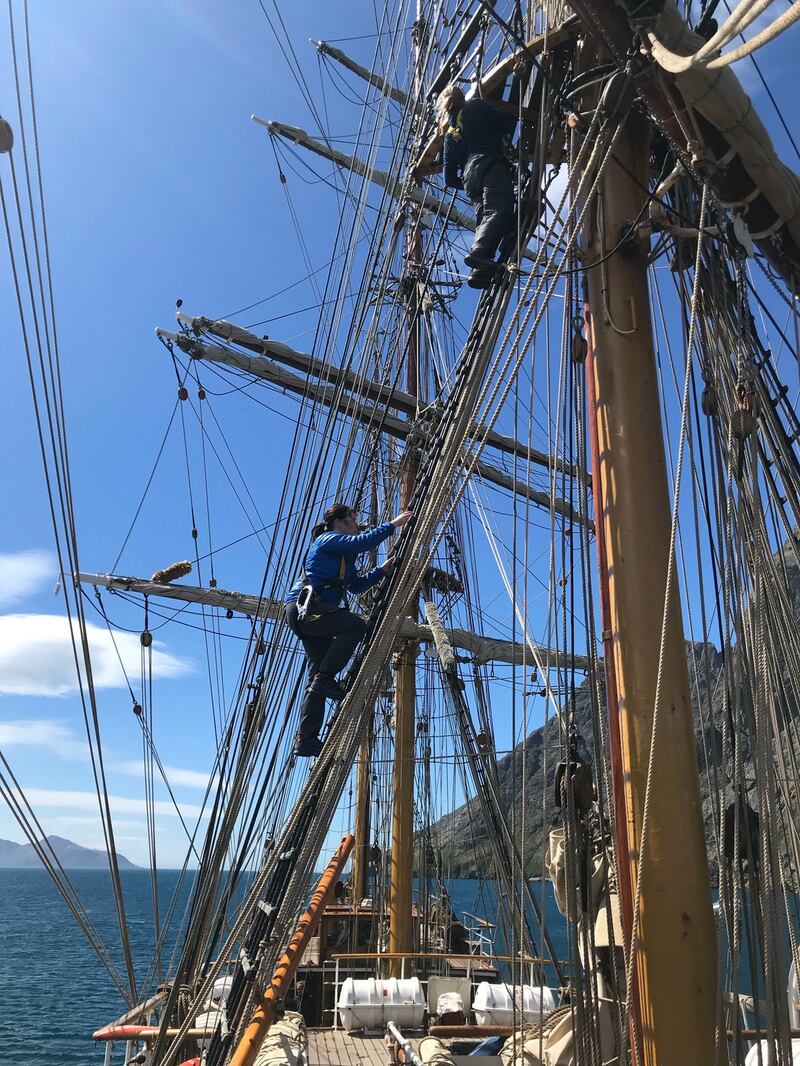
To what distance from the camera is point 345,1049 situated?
6484 millimetres

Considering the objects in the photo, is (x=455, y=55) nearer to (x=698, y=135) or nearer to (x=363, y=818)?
(x=698, y=135)

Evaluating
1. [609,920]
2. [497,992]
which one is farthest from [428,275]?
[609,920]

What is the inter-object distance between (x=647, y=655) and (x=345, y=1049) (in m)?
5.37

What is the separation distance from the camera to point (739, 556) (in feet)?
12.0

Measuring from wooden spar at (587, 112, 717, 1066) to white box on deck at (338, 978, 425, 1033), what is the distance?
196 inches

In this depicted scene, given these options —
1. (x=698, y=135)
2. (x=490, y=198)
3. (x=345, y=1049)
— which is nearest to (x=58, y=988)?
(x=345, y=1049)

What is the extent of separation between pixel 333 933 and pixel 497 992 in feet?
31.1

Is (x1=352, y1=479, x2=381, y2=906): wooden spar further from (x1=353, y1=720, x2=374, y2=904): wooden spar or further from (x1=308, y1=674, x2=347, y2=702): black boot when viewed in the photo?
(x1=308, y1=674, x2=347, y2=702): black boot

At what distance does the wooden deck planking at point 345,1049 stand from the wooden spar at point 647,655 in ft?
14.3

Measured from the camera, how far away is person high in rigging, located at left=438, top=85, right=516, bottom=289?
4.28 m

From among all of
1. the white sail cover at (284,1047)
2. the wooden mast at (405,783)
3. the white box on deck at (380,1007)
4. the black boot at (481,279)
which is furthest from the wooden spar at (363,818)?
the black boot at (481,279)

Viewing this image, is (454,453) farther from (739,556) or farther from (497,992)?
(497,992)

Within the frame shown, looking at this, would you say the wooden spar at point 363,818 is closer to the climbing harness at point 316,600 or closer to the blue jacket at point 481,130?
the climbing harness at point 316,600

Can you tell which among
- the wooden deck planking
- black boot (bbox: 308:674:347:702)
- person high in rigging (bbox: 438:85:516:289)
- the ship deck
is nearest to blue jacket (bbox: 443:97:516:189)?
person high in rigging (bbox: 438:85:516:289)
